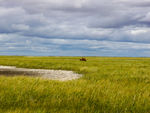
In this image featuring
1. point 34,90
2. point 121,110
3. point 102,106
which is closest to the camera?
point 121,110

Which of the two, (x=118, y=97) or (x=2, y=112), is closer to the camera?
(x=2, y=112)

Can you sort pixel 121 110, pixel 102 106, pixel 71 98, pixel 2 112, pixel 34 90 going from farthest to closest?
1. pixel 34 90
2. pixel 71 98
3. pixel 102 106
4. pixel 121 110
5. pixel 2 112

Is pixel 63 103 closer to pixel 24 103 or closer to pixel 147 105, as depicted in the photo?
pixel 24 103

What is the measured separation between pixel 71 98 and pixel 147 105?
2.83 metres

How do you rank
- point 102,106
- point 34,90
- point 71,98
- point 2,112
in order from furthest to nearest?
point 34,90 → point 71,98 → point 102,106 → point 2,112

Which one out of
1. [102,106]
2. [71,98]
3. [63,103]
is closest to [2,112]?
[63,103]

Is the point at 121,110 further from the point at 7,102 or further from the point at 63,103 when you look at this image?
the point at 7,102

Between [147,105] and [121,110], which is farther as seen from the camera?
[147,105]

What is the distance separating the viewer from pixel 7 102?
6742 mm

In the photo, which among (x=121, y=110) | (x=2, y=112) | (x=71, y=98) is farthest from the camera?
(x=71, y=98)

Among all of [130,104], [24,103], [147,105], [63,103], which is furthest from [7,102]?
[147,105]

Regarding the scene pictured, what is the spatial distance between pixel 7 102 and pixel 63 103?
1970 millimetres

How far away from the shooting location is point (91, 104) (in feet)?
23.0

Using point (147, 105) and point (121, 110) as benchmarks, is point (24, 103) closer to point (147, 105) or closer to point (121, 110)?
point (121, 110)
